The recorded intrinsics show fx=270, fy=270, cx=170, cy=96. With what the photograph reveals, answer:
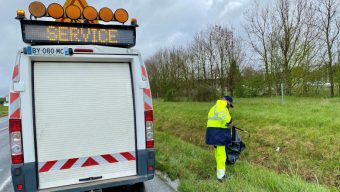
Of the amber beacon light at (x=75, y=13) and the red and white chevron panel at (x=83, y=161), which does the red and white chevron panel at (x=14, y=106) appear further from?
the amber beacon light at (x=75, y=13)

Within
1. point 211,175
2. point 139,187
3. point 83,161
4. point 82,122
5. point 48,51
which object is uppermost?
point 48,51

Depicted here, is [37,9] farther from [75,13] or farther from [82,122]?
[82,122]

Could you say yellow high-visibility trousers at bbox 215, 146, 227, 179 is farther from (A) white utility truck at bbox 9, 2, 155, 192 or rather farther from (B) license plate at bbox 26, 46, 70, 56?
(B) license plate at bbox 26, 46, 70, 56

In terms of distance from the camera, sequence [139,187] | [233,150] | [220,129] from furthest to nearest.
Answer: [233,150], [220,129], [139,187]

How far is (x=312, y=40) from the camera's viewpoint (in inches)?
886

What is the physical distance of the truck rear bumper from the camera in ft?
11.3

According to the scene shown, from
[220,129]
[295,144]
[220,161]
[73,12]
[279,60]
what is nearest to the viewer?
[73,12]

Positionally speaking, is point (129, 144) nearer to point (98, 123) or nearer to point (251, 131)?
point (98, 123)

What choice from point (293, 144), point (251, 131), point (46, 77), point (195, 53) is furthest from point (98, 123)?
point (195, 53)

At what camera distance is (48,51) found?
362 cm

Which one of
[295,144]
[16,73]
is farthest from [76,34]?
[295,144]

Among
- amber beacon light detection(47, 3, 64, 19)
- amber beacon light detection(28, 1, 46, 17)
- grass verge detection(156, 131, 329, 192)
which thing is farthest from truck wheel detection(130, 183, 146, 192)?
amber beacon light detection(28, 1, 46, 17)

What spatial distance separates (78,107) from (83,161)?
767 millimetres

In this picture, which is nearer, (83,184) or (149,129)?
(83,184)
